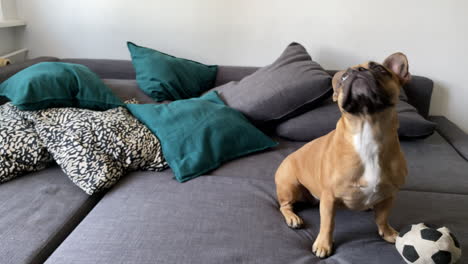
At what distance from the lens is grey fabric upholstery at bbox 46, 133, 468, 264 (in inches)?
41.3

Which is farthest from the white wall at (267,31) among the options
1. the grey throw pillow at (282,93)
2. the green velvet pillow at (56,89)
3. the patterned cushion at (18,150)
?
the patterned cushion at (18,150)

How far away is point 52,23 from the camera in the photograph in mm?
2490

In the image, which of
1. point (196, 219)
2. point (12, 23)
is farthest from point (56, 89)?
point (12, 23)

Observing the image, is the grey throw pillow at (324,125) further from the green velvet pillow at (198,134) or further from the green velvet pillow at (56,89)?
the green velvet pillow at (56,89)

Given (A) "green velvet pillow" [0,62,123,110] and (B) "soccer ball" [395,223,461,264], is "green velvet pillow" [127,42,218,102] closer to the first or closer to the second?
(A) "green velvet pillow" [0,62,123,110]

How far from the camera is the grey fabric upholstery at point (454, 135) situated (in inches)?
72.7

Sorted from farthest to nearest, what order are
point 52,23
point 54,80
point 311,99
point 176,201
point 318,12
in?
point 52,23 → point 318,12 → point 311,99 → point 54,80 → point 176,201

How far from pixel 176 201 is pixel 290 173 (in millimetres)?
392

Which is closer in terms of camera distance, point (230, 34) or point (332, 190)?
point (332, 190)

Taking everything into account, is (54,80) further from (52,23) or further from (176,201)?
(52,23)

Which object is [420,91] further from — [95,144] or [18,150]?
[18,150]

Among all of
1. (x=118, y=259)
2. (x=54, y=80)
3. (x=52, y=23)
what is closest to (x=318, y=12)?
(x=54, y=80)

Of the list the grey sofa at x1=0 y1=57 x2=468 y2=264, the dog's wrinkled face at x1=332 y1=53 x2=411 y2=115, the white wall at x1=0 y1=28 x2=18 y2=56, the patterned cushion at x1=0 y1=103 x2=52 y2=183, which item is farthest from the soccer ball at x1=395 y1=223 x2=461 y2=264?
the white wall at x1=0 y1=28 x2=18 y2=56

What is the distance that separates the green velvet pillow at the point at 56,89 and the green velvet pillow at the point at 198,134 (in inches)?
6.0
